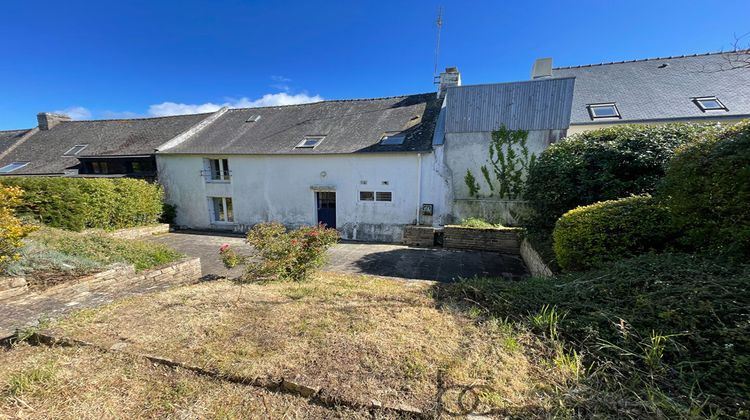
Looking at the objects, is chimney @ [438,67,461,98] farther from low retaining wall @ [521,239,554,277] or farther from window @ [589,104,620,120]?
low retaining wall @ [521,239,554,277]

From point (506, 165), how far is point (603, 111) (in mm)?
4931

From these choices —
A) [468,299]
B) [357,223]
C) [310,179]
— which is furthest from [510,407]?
[310,179]

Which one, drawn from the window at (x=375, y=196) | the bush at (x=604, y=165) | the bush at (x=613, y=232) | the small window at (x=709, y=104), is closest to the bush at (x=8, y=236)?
the window at (x=375, y=196)

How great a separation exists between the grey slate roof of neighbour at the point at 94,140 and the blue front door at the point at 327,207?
8805 mm

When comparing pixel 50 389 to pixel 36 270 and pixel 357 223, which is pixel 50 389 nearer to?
pixel 36 270

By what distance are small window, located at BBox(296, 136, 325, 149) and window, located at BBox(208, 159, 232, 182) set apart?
3.71 metres

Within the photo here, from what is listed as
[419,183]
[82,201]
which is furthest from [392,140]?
[82,201]

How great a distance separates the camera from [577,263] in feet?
15.1

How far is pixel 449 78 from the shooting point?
503 inches

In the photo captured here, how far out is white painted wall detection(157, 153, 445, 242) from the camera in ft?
35.9

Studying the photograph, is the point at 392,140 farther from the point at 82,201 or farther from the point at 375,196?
the point at 82,201

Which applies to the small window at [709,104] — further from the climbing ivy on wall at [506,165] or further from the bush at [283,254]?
the bush at [283,254]

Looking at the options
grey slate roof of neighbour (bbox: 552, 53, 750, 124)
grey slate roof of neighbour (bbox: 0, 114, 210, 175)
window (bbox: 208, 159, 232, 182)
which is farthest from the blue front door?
grey slate roof of neighbour (bbox: 552, 53, 750, 124)

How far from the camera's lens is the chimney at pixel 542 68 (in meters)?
12.3
